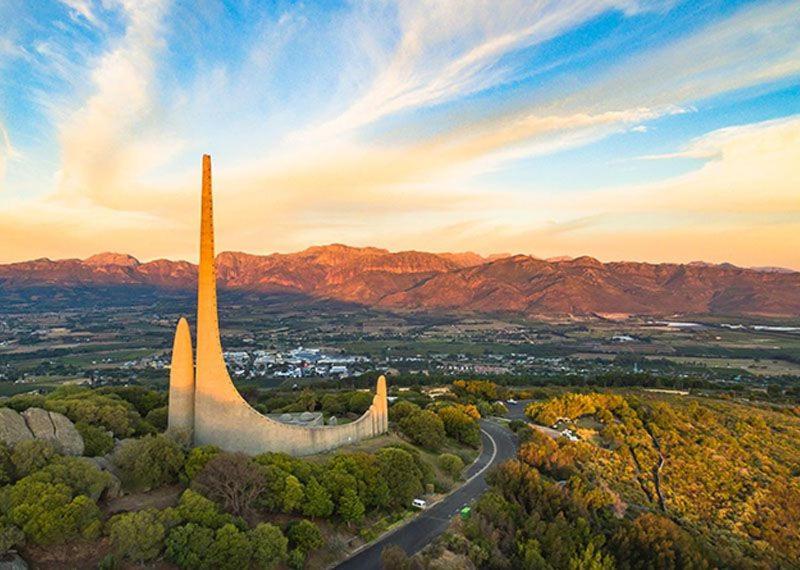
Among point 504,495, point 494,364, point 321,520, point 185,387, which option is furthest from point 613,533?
point 494,364

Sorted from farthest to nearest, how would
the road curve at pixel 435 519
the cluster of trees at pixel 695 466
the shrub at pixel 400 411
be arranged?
the shrub at pixel 400 411 → the cluster of trees at pixel 695 466 → the road curve at pixel 435 519

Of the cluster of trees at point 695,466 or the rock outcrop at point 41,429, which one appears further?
the cluster of trees at point 695,466

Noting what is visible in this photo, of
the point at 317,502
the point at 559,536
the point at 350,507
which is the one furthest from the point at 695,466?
the point at 317,502

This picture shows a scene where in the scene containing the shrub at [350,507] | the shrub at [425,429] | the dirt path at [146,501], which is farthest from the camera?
the shrub at [425,429]

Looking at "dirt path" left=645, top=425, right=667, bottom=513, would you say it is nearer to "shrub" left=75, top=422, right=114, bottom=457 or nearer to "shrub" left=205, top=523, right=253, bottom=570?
"shrub" left=205, top=523, right=253, bottom=570

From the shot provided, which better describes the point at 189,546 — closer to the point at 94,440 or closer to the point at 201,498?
the point at 201,498

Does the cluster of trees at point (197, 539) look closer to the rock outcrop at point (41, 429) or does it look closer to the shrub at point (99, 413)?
the rock outcrop at point (41, 429)

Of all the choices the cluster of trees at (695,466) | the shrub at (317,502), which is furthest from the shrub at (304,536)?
the cluster of trees at (695,466)

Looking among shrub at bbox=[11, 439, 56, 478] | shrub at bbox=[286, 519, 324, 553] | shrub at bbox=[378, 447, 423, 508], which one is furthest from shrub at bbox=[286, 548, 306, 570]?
shrub at bbox=[11, 439, 56, 478]
